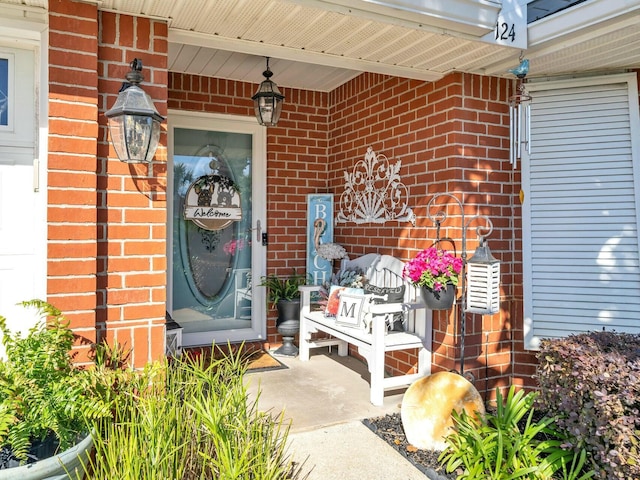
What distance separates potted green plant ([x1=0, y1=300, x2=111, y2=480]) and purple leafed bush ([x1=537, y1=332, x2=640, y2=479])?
221 centimetres

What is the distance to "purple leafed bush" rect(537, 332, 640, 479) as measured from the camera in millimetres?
2016

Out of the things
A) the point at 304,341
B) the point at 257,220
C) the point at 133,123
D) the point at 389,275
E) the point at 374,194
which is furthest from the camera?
the point at 257,220

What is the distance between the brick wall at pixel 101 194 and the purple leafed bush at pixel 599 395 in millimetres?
2195

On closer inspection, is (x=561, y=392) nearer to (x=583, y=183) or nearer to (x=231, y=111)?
(x=583, y=183)

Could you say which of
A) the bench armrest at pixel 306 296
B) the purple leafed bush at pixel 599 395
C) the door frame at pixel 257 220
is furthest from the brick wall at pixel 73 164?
the purple leafed bush at pixel 599 395

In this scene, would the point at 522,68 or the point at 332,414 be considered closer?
the point at 522,68

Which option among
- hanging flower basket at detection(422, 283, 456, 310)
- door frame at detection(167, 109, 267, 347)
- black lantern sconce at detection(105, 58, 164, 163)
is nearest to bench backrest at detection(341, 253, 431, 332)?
hanging flower basket at detection(422, 283, 456, 310)

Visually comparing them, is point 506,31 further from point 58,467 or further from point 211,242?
point 58,467

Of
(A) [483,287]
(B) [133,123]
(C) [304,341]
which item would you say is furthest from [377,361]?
(B) [133,123]

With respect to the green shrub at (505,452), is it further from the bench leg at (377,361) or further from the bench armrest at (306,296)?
the bench armrest at (306,296)

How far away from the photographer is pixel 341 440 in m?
2.82

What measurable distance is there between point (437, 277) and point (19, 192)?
2576 mm

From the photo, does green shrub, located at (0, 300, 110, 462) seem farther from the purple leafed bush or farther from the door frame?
the door frame

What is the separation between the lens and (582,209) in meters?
3.37
